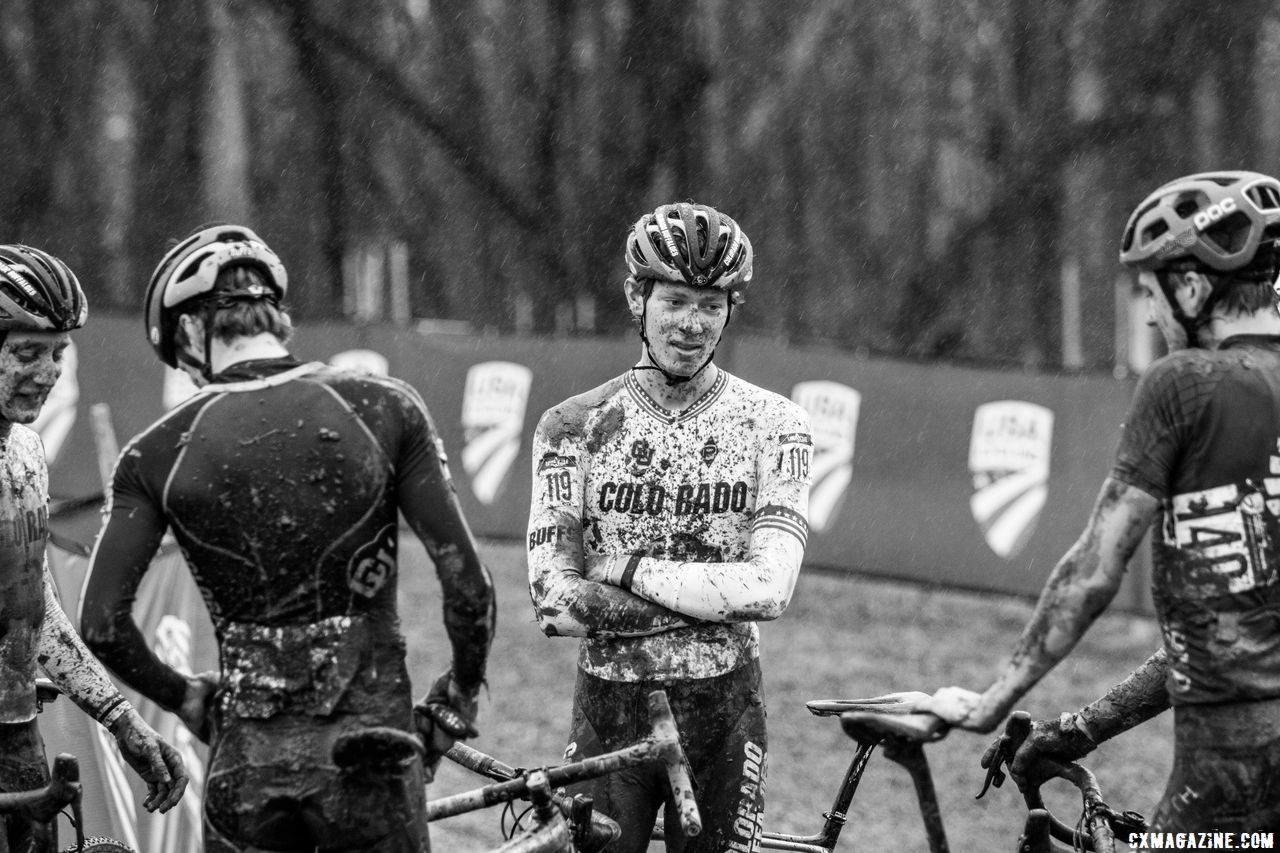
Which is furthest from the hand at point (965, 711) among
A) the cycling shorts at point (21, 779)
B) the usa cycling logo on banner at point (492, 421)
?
the usa cycling logo on banner at point (492, 421)

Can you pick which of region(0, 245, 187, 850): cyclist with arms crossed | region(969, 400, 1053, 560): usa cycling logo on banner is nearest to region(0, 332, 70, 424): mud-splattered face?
region(0, 245, 187, 850): cyclist with arms crossed

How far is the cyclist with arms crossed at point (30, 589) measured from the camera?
16.5 ft

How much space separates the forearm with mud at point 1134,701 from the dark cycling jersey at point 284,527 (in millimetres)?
2174

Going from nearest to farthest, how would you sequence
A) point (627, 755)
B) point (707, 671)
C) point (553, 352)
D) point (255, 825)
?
point (255, 825) < point (627, 755) < point (707, 671) < point (553, 352)

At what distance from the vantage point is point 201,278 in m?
4.19

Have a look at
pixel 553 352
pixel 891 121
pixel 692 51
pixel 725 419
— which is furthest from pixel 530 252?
pixel 725 419

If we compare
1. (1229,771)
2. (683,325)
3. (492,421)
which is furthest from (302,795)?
Result: (492,421)

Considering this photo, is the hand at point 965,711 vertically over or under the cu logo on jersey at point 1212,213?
under

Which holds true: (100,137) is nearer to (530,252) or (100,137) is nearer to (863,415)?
(530,252)

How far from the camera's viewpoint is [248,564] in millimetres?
4086

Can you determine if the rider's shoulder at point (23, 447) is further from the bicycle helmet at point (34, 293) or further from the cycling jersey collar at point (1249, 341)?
the cycling jersey collar at point (1249, 341)

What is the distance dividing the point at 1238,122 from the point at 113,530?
1930 centimetres

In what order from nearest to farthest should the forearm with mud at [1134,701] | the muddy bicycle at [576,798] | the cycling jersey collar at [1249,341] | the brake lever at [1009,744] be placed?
the cycling jersey collar at [1249,341], the muddy bicycle at [576,798], the forearm with mud at [1134,701], the brake lever at [1009,744]

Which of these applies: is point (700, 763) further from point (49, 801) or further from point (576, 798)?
point (49, 801)
